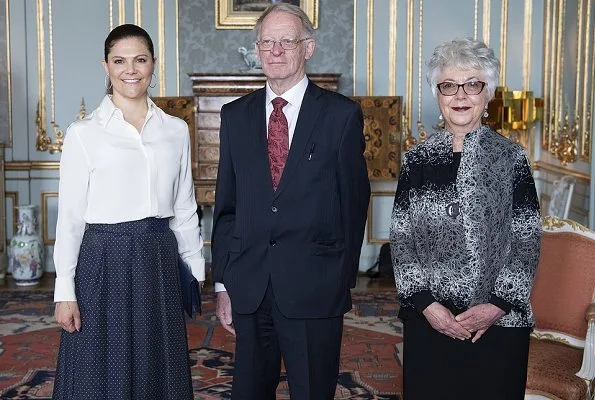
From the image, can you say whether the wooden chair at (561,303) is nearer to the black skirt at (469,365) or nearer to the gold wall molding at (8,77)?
the black skirt at (469,365)

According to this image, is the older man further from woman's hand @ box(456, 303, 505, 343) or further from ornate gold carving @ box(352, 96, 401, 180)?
ornate gold carving @ box(352, 96, 401, 180)

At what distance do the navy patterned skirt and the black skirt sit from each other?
0.83 metres

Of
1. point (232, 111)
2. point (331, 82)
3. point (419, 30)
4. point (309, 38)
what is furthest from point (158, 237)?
point (419, 30)

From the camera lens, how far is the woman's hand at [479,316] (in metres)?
2.63

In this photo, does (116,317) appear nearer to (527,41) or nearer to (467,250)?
(467,250)

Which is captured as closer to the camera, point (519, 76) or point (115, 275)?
point (115, 275)

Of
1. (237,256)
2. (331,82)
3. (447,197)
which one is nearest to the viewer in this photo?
(447,197)

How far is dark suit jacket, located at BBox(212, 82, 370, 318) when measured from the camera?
9.10 ft

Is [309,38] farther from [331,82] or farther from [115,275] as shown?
[331,82]

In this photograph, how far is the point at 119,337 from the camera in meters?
2.92

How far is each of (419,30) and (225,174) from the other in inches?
207

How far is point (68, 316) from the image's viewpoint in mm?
2877

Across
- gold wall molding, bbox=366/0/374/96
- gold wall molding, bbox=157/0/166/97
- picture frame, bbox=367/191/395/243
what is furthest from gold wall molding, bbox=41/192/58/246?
gold wall molding, bbox=366/0/374/96

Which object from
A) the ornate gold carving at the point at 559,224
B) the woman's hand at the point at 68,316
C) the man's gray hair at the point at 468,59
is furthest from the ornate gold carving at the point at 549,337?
the woman's hand at the point at 68,316
